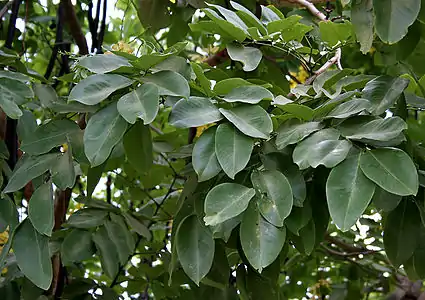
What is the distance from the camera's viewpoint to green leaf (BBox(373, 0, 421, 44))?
637 millimetres

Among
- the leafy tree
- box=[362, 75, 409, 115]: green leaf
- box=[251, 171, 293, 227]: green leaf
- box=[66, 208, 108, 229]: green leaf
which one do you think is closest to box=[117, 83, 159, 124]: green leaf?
the leafy tree

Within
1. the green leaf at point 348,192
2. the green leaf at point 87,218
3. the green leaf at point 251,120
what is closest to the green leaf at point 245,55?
the green leaf at point 251,120

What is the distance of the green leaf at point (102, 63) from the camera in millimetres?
663

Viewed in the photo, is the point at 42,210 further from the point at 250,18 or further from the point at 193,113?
the point at 250,18

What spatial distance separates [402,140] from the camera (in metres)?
0.64

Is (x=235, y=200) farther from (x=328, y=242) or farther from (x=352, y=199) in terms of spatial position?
(x=328, y=242)

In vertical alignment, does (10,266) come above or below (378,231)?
above

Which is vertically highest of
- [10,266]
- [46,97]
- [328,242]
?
[46,97]

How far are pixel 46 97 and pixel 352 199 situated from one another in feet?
1.84

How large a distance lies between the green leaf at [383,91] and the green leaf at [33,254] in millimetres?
381

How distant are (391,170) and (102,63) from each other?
1.00 ft

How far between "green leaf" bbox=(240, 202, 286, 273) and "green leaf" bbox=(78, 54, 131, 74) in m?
0.20

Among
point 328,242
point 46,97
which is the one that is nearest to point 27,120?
point 46,97

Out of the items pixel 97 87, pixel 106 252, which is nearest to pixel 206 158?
pixel 97 87
